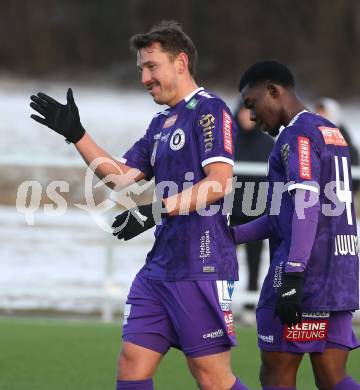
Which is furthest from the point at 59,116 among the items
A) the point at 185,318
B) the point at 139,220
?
the point at 185,318

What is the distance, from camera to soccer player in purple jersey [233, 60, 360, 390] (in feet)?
15.8

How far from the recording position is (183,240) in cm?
485

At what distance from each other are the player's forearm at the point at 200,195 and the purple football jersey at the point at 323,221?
32 centimetres

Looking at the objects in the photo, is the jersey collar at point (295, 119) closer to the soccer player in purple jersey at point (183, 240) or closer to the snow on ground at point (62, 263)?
the soccer player in purple jersey at point (183, 240)

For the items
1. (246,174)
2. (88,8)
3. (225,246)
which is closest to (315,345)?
(225,246)

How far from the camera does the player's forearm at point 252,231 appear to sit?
203 inches

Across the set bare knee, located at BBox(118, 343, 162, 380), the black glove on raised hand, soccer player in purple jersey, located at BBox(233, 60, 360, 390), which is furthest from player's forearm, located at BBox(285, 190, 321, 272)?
the black glove on raised hand

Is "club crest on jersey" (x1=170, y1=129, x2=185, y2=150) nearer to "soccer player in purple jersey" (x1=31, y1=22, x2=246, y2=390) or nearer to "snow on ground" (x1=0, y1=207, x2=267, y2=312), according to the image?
"soccer player in purple jersey" (x1=31, y1=22, x2=246, y2=390)

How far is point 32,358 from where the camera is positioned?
7.64 metres

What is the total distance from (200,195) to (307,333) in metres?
0.79

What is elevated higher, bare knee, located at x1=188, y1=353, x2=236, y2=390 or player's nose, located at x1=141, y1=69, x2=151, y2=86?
player's nose, located at x1=141, y1=69, x2=151, y2=86

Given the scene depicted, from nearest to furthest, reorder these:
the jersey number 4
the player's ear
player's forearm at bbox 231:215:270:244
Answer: the jersey number 4, the player's ear, player's forearm at bbox 231:215:270:244

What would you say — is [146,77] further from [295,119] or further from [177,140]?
[295,119]

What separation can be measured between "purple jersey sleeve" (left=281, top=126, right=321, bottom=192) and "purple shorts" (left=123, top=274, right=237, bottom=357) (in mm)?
541
